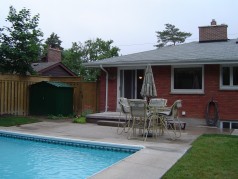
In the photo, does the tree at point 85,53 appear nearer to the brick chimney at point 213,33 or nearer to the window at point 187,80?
the brick chimney at point 213,33

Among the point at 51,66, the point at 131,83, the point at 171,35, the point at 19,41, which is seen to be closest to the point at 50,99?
the point at 19,41

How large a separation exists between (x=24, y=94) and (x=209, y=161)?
11.6 metres

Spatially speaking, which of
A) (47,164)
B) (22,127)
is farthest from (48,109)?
(47,164)

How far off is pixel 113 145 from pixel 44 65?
693 inches

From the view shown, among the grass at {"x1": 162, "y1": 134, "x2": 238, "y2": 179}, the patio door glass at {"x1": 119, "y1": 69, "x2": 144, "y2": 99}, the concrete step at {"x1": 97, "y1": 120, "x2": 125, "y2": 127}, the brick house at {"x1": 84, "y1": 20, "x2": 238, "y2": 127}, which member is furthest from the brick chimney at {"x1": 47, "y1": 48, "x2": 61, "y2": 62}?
the grass at {"x1": 162, "y1": 134, "x2": 238, "y2": 179}

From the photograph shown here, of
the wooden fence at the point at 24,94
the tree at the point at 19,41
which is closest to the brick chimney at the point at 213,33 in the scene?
the wooden fence at the point at 24,94

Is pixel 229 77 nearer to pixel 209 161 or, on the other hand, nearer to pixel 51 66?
pixel 209 161

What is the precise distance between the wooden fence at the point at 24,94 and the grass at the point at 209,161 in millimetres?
8176

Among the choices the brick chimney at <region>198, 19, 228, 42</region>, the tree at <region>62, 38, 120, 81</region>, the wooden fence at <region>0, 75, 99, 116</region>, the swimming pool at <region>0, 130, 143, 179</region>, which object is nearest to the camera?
the swimming pool at <region>0, 130, 143, 179</region>

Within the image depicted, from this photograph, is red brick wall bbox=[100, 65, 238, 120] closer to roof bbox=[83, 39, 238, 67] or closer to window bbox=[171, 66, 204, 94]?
window bbox=[171, 66, 204, 94]

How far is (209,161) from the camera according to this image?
6.05 m

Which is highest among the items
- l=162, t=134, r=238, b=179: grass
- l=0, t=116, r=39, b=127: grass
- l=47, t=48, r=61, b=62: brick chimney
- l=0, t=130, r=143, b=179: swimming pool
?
l=47, t=48, r=61, b=62: brick chimney

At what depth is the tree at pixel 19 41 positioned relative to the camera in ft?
48.5

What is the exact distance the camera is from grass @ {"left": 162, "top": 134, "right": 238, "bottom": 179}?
5.17 m
